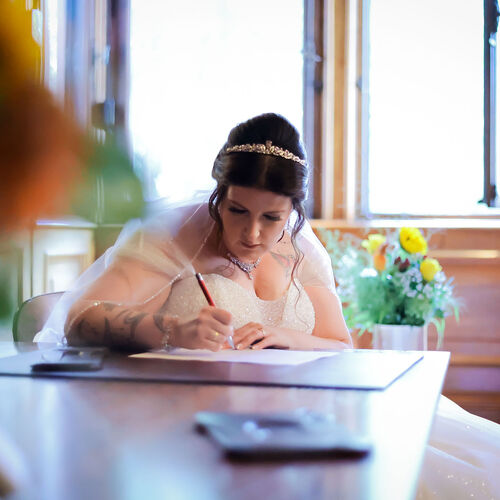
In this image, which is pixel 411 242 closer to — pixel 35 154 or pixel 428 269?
pixel 428 269

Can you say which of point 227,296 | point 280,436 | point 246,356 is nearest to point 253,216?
point 227,296

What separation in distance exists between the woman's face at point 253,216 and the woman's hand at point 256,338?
29cm

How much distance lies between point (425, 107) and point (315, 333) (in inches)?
93.6

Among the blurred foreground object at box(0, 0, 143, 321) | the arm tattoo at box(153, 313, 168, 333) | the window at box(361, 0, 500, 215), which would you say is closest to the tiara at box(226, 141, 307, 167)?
the arm tattoo at box(153, 313, 168, 333)

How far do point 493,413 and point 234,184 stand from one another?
2.42 meters

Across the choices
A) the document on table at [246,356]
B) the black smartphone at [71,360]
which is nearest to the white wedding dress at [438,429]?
the document on table at [246,356]

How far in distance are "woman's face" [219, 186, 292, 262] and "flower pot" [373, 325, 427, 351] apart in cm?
119

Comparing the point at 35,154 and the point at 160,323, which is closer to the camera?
the point at 35,154

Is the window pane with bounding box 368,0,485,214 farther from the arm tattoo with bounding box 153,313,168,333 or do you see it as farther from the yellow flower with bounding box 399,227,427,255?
the arm tattoo with bounding box 153,313,168,333

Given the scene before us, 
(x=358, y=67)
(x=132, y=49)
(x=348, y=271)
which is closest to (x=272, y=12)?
(x=358, y=67)

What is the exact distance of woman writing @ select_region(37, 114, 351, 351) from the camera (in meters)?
1.69

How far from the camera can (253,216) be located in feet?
6.41

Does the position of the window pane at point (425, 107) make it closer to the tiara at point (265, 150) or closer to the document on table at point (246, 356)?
the tiara at point (265, 150)

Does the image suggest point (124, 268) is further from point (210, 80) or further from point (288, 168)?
point (210, 80)
